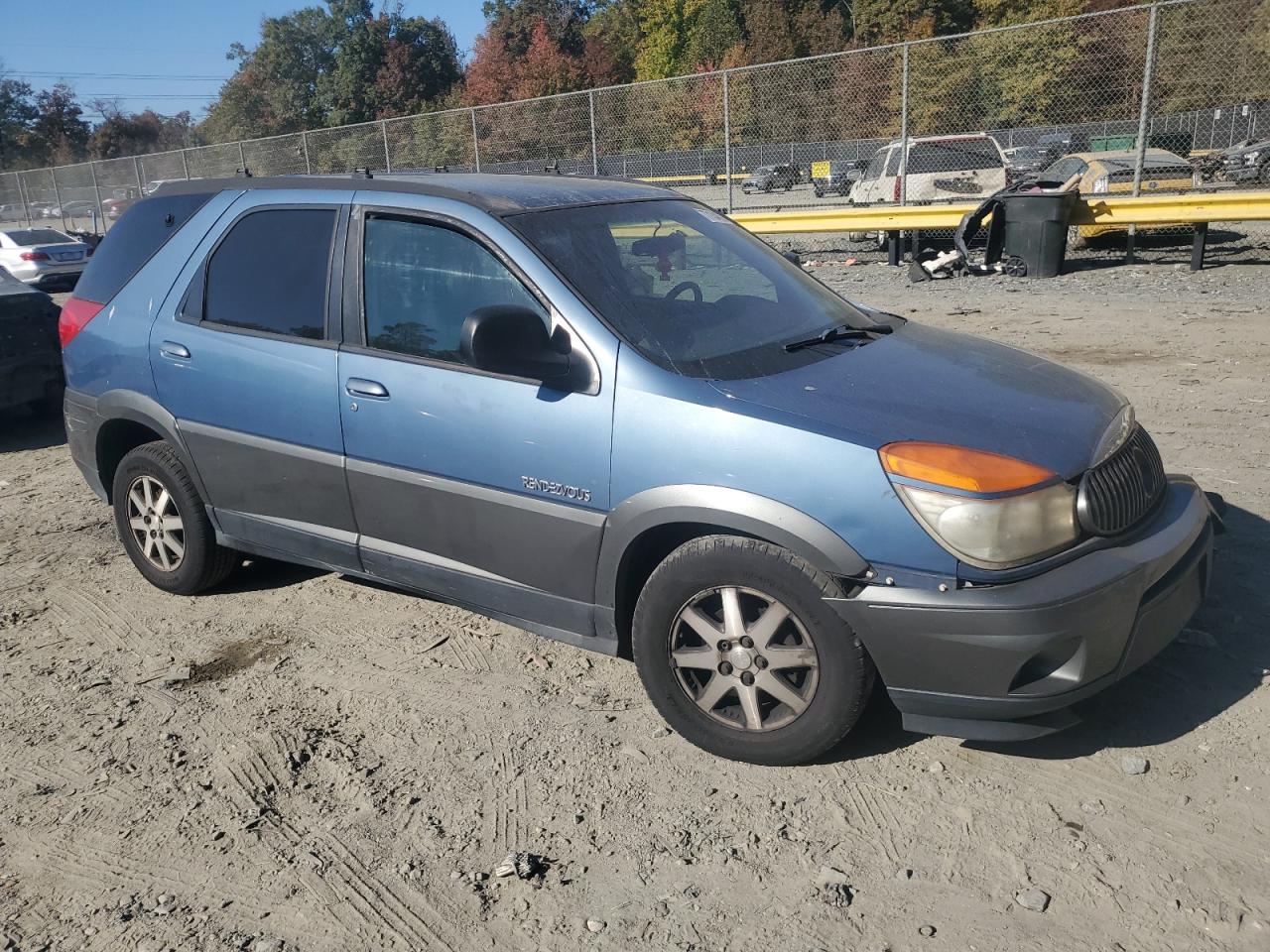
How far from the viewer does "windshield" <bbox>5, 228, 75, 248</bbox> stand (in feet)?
71.1

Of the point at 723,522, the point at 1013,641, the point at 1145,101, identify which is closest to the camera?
the point at 1013,641

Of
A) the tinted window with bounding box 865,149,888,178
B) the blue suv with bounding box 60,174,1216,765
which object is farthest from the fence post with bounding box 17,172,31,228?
the blue suv with bounding box 60,174,1216,765

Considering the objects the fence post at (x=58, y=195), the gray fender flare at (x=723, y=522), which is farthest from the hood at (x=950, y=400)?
the fence post at (x=58, y=195)

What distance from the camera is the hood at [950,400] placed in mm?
3064

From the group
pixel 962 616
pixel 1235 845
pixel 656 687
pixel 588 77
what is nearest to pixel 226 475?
pixel 656 687

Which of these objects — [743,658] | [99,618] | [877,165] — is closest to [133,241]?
[99,618]

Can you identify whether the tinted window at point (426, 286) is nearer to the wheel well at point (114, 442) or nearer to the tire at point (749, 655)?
the tire at point (749, 655)

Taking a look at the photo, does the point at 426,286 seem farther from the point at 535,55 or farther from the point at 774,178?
the point at 535,55

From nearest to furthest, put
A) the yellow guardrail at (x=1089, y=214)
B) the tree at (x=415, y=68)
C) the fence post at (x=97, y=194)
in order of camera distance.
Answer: the yellow guardrail at (x=1089, y=214) < the fence post at (x=97, y=194) < the tree at (x=415, y=68)

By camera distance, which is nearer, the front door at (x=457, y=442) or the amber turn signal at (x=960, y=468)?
the amber turn signal at (x=960, y=468)

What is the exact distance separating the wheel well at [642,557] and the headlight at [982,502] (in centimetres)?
53

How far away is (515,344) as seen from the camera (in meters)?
3.36

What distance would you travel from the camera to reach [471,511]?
12.0ft

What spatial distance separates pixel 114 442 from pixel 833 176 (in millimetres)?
15341
